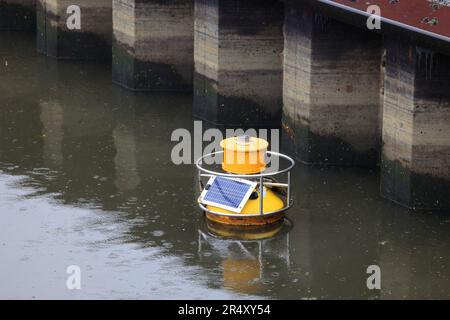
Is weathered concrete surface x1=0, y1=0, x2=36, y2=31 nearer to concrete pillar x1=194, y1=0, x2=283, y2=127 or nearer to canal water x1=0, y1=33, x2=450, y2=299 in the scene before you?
canal water x1=0, y1=33, x2=450, y2=299

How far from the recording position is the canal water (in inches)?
992

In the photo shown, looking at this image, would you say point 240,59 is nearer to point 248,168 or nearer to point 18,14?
point 248,168

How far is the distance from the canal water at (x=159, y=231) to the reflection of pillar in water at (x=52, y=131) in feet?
0.15

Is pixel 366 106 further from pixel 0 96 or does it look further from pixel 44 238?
pixel 0 96

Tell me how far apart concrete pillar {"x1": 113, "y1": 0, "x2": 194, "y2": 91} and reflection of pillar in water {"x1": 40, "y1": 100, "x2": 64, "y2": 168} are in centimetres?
240

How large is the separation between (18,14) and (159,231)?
18806 millimetres

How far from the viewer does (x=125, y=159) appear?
106 feet

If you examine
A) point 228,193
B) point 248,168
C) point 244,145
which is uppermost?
point 244,145

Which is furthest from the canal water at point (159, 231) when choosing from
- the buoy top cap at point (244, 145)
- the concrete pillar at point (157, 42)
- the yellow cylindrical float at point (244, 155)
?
the concrete pillar at point (157, 42)

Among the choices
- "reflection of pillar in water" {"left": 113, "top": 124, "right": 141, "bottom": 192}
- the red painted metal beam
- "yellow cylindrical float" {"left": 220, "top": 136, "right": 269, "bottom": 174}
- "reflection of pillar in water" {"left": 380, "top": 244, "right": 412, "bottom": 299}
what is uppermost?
the red painted metal beam

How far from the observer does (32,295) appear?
24.8m

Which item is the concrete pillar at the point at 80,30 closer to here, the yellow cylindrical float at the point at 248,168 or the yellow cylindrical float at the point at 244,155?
the yellow cylindrical float at the point at 248,168

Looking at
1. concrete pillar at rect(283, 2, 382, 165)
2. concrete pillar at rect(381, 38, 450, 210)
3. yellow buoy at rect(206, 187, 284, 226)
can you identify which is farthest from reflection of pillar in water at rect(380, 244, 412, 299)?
concrete pillar at rect(283, 2, 382, 165)

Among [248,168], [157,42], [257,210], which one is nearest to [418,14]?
[248,168]
